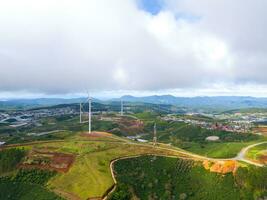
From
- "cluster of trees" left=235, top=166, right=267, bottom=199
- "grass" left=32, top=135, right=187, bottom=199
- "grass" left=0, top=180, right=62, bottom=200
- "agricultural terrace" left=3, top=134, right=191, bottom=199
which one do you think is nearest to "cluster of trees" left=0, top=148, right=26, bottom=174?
"agricultural terrace" left=3, top=134, right=191, bottom=199

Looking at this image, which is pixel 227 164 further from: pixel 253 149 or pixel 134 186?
pixel 253 149

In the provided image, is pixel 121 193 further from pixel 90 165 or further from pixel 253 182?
pixel 253 182

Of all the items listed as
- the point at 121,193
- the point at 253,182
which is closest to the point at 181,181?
the point at 253,182

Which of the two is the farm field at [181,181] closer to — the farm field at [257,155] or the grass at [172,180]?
the grass at [172,180]

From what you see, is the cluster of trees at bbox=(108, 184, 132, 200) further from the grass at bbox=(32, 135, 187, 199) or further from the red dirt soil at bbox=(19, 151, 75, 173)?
the red dirt soil at bbox=(19, 151, 75, 173)

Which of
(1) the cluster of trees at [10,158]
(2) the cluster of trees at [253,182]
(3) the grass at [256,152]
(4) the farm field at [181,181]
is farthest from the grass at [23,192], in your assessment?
(3) the grass at [256,152]
